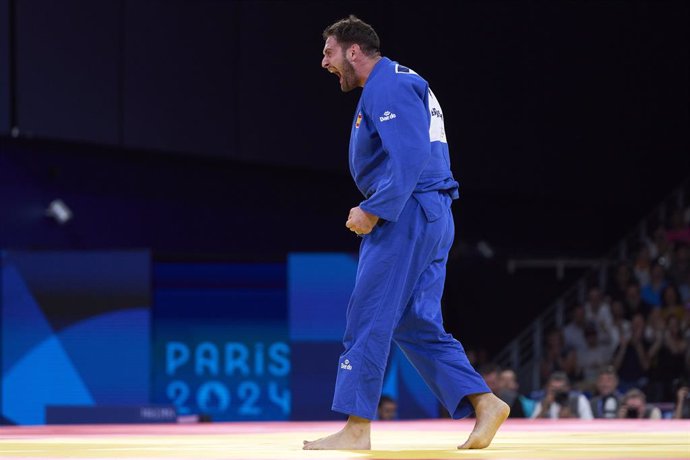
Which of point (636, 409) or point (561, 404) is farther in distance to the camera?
point (561, 404)

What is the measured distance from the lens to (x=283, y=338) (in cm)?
1104

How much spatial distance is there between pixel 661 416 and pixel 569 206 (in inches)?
221

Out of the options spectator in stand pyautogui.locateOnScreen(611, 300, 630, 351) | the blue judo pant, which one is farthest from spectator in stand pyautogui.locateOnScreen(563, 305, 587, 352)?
the blue judo pant

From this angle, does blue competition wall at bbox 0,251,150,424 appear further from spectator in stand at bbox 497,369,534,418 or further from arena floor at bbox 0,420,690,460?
arena floor at bbox 0,420,690,460

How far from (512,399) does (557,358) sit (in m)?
3.03

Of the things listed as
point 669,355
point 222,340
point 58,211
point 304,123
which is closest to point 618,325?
point 669,355

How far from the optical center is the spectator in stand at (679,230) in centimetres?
1277

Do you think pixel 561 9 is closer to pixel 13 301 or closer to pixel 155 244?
pixel 155 244

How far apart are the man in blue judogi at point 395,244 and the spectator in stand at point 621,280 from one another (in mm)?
8809

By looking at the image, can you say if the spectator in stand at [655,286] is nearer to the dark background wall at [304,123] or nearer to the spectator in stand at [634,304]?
the spectator in stand at [634,304]

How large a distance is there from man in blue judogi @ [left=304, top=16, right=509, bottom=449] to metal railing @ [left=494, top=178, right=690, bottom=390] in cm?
920

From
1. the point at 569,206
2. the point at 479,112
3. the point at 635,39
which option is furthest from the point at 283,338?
the point at 635,39

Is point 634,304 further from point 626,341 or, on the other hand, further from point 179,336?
point 179,336

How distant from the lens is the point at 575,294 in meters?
13.8
